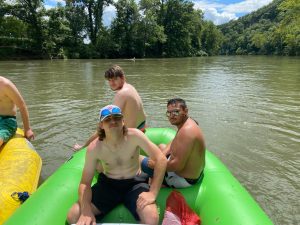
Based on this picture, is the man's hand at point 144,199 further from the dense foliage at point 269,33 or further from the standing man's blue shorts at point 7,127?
the dense foliage at point 269,33

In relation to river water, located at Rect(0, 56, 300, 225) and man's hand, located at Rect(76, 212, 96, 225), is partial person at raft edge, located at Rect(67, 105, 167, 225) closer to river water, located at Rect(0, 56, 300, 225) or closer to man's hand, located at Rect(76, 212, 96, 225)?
man's hand, located at Rect(76, 212, 96, 225)

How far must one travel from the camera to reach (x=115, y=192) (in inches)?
120

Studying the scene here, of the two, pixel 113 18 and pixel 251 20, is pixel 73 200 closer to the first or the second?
pixel 113 18

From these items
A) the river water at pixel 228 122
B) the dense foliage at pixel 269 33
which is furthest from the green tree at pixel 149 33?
the river water at pixel 228 122

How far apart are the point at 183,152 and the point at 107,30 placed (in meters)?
42.0

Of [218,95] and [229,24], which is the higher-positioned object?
[229,24]

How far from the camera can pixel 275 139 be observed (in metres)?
6.66

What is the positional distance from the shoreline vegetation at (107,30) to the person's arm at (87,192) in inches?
1208

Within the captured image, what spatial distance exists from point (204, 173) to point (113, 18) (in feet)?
138

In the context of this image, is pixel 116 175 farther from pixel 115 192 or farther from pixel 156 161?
pixel 156 161

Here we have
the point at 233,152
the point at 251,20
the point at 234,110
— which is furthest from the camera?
the point at 251,20

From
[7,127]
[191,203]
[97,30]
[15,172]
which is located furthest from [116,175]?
[97,30]

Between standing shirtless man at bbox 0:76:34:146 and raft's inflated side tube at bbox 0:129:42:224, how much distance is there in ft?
0.34

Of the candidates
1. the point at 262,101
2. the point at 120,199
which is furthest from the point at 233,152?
the point at 262,101
